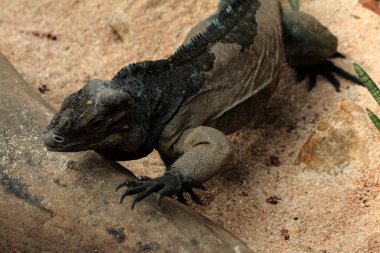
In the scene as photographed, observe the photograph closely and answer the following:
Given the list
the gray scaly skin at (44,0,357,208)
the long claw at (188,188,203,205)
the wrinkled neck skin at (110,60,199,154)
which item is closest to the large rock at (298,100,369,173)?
the gray scaly skin at (44,0,357,208)

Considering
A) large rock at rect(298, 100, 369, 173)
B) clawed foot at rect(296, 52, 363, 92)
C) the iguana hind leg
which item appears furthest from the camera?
clawed foot at rect(296, 52, 363, 92)

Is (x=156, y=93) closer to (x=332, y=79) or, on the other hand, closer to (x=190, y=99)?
(x=190, y=99)

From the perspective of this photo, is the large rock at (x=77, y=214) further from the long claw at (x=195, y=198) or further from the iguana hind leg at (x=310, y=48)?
the iguana hind leg at (x=310, y=48)

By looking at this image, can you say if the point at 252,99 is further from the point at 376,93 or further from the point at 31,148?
the point at 31,148

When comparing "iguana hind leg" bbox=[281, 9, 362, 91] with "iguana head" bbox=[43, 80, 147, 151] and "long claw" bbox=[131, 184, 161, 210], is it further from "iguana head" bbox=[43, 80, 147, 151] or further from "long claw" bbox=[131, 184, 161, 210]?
"long claw" bbox=[131, 184, 161, 210]

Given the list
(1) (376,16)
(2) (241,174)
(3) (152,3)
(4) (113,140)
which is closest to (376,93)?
(2) (241,174)

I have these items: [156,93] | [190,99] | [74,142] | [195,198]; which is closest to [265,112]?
[195,198]
